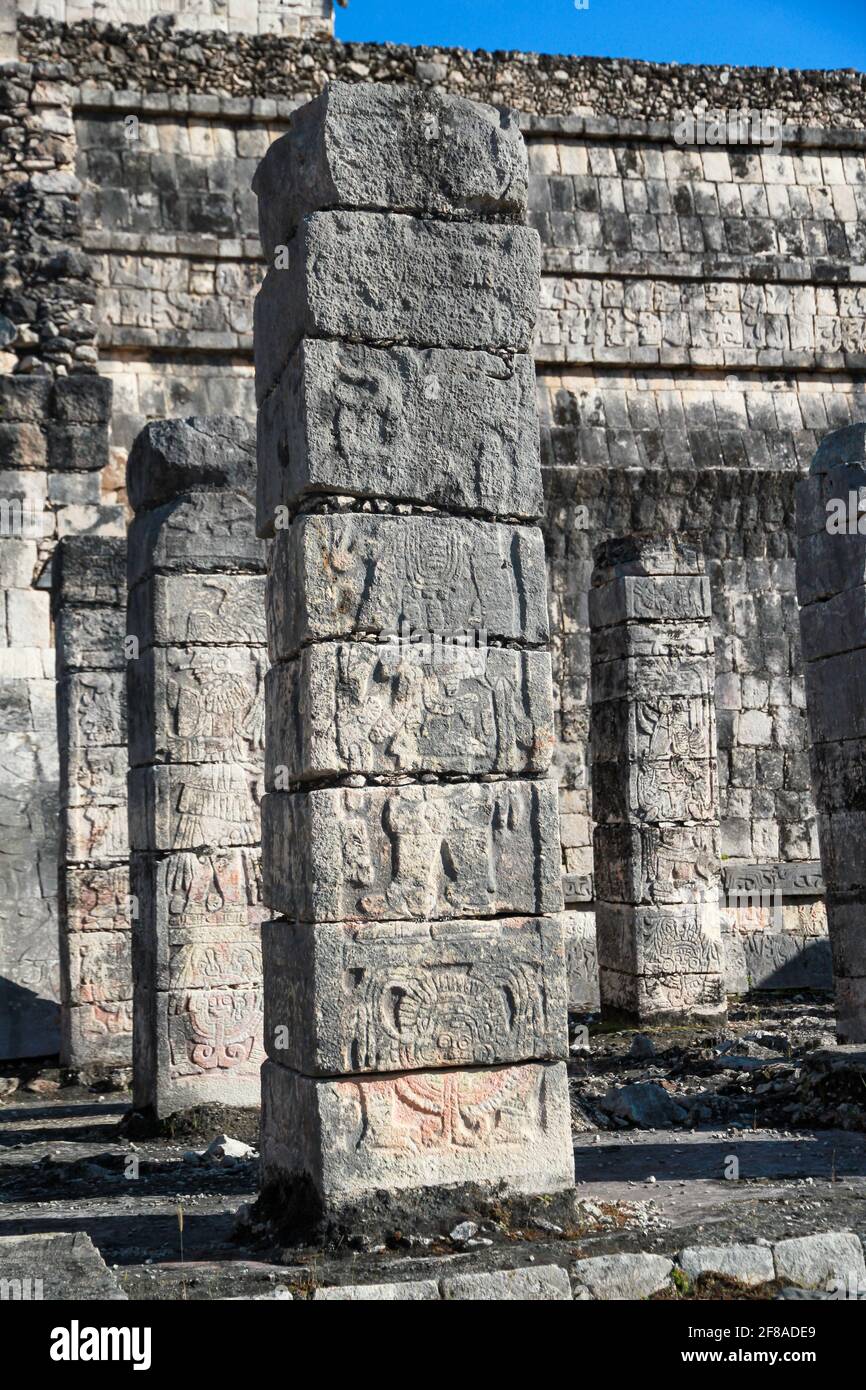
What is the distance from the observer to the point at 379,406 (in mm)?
5750

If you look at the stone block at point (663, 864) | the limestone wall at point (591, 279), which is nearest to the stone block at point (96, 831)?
the limestone wall at point (591, 279)

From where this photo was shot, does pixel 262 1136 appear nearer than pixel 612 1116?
Yes

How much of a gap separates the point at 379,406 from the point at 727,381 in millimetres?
13340

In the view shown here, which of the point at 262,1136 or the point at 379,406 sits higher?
the point at 379,406

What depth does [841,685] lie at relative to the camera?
9.04m

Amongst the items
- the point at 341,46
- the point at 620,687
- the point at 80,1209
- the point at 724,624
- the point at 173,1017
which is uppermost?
the point at 341,46

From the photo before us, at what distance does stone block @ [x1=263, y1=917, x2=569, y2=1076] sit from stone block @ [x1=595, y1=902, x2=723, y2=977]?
6812mm

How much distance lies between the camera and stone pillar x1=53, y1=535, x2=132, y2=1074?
11281mm

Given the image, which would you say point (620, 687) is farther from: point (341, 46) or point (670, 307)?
point (341, 46)

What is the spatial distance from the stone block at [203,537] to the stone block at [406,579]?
9.44 ft

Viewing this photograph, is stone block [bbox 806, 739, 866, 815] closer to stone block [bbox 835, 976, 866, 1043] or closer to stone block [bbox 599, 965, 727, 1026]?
stone block [bbox 835, 976, 866, 1043]

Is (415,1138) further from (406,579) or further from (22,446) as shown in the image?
(22,446)

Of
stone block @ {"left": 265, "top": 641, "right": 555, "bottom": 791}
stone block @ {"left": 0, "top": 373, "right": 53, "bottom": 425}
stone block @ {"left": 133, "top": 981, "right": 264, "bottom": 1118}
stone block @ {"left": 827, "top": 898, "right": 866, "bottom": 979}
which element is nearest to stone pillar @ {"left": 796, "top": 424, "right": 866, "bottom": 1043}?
stone block @ {"left": 827, "top": 898, "right": 866, "bottom": 979}
